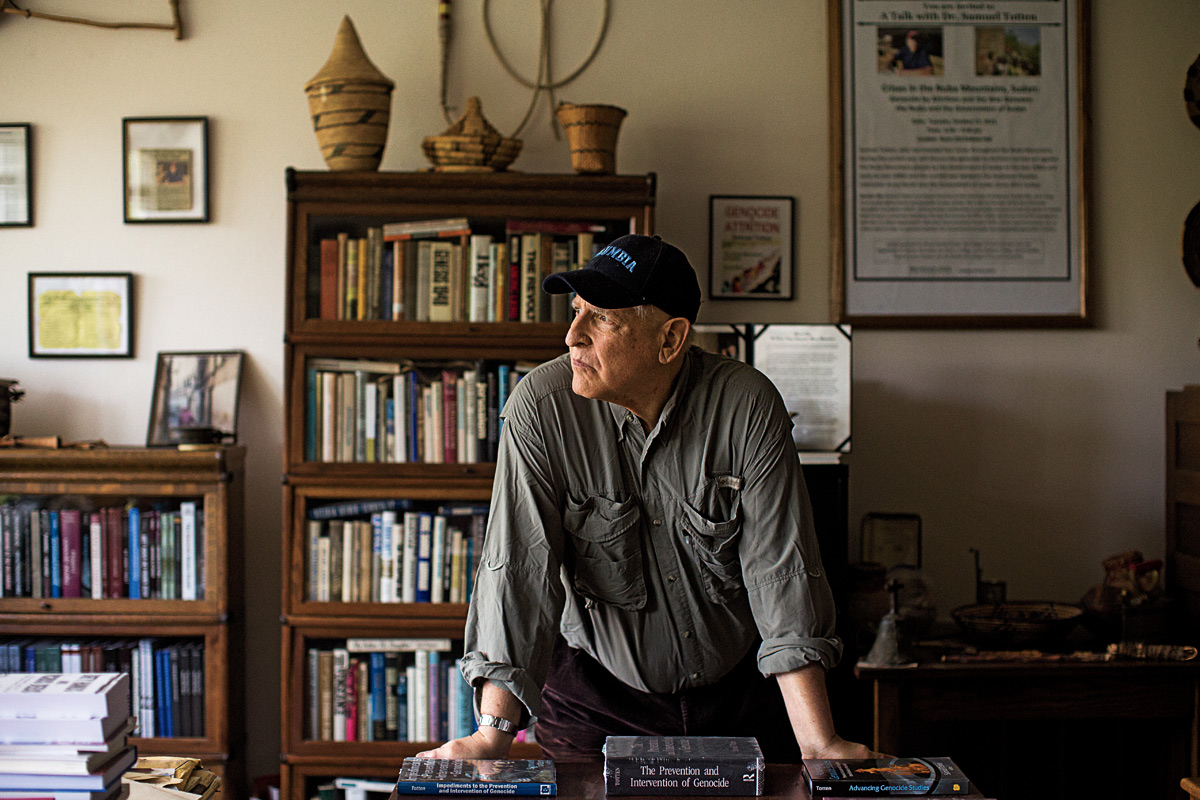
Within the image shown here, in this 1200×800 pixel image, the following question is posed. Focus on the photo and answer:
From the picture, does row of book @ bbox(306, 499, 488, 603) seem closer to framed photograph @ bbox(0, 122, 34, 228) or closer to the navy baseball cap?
the navy baseball cap

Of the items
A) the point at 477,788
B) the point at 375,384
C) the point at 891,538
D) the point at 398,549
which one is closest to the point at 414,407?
the point at 375,384

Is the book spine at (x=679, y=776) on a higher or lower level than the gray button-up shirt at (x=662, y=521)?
lower

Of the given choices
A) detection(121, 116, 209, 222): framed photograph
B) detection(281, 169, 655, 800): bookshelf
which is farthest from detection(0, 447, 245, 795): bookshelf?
detection(121, 116, 209, 222): framed photograph

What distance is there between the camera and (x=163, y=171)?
109 inches

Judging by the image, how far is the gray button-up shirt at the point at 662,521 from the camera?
1.54 metres

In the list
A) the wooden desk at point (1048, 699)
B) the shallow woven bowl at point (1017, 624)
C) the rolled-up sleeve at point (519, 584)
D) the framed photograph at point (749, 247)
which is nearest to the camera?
the rolled-up sleeve at point (519, 584)

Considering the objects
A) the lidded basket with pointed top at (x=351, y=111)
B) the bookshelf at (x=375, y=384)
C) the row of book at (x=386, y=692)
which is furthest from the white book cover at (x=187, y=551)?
the lidded basket with pointed top at (x=351, y=111)

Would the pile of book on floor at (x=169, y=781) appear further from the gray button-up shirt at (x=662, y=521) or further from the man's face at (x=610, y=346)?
the man's face at (x=610, y=346)

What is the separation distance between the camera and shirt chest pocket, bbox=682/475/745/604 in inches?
63.6

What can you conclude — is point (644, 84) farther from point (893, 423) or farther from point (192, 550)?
point (192, 550)

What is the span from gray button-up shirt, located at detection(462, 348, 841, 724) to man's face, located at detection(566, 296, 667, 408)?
0.35 feet

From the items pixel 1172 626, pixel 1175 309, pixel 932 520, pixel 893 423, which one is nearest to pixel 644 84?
pixel 893 423

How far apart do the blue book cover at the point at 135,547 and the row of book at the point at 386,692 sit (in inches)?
18.8

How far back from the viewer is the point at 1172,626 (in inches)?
103
